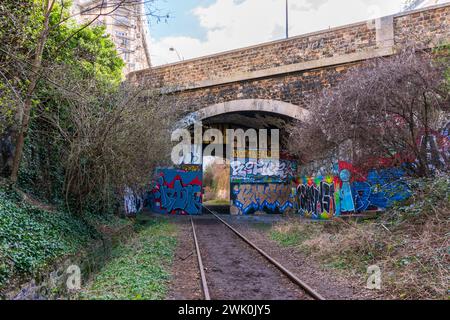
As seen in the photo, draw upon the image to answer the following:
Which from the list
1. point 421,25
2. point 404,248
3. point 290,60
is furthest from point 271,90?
point 404,248

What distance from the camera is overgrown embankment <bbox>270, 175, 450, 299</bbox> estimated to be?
5063 millimetres

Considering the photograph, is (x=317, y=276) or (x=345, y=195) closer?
(x=317, y=276)

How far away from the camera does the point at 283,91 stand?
14188mm

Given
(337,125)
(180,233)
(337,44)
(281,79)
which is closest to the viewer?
(337,125)

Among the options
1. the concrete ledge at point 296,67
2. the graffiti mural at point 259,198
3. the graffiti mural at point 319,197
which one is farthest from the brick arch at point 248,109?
the graffiti mural at point 259,198

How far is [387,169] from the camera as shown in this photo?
995 cm

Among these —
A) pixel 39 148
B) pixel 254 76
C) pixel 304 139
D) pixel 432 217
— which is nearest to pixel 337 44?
pixel 254 76

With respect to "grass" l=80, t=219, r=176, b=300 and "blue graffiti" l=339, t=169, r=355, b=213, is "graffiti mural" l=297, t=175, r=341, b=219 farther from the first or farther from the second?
"grass" l=80, t=219, r=176, b=300

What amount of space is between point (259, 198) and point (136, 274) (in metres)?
13.6

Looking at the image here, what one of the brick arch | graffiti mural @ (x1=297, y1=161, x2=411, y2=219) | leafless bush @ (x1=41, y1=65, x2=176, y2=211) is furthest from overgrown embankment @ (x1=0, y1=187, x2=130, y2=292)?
the brick arch

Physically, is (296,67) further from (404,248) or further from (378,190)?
(404,248)

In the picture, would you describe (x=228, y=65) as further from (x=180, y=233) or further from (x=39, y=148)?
(x=39, y=148)

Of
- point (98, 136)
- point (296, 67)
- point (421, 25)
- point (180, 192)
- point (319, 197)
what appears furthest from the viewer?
point (180, 192)

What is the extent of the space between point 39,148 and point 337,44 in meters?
10.1
